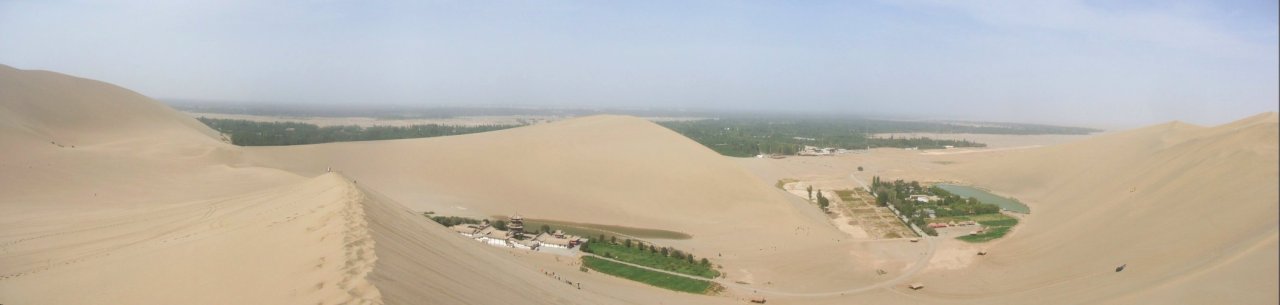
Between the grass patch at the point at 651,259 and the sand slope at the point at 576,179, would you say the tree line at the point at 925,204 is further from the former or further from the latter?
the grass patch at the point at 651,259

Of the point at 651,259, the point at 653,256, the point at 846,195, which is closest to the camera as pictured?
the point at 651,259

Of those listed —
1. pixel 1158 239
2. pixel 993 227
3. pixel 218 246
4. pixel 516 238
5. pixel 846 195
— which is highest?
pixel 218 246

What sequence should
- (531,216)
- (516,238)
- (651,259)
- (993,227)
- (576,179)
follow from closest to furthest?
1. (651,259)
2. (516,238)
3. (993,227)
4. (531,216)
5. (576,179)

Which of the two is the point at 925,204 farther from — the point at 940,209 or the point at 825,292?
the point at 825,292

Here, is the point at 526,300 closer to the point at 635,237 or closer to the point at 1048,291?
the point at 1048,291

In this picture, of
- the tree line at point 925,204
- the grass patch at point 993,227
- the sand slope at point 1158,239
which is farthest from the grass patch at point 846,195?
the sand slope at point 1158,239

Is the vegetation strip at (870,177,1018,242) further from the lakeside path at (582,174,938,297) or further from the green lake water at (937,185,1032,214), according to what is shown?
the lakeside path at (582,174,938,297)

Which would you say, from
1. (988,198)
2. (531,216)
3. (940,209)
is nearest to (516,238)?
(531,216)

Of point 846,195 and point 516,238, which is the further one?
point 846,195
